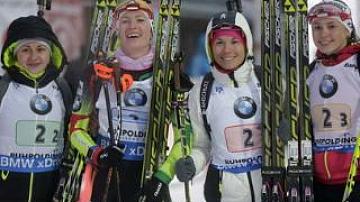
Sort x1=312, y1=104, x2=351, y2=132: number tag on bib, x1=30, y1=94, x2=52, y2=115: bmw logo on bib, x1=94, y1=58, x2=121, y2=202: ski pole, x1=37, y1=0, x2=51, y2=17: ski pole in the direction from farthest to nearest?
1. x1=37, y1=0, x2=51, y2=17: ski pole
2. x1=30, y1=94, x2=52, y2=115: bmw logo on bib
3. x1=94, y1=58, x2=121, y2=202: ski pole
4. x1=312, y1=104, x2=351, y2=132: number tag on bib

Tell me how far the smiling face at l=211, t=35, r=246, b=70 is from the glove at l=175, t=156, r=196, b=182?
0.47 meters

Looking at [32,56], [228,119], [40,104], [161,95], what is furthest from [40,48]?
[228,119]

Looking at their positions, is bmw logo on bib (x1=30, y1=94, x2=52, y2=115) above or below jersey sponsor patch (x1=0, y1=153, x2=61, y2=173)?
above

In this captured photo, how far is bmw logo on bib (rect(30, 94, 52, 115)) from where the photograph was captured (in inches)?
117

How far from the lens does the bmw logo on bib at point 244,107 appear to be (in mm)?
2833

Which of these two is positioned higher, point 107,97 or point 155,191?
point 107,97

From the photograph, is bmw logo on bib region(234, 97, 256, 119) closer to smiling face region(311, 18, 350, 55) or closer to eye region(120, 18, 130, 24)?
smiling face region(311, 18, 350, 55)

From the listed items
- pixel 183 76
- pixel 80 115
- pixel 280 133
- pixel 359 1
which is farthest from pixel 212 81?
pixel 359 1

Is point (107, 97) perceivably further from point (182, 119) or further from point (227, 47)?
point (227, 47)

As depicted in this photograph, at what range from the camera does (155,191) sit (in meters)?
2.82

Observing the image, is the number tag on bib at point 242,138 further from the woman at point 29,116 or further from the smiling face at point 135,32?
the woman at point 29,116

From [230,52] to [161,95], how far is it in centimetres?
39

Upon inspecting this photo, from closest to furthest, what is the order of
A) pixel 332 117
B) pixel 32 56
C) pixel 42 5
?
pixel 332 117 < pixel 32 56 < pixel 42 5

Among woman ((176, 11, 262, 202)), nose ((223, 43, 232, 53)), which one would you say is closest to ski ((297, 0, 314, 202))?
woman ((176, 11, 262, 202))
